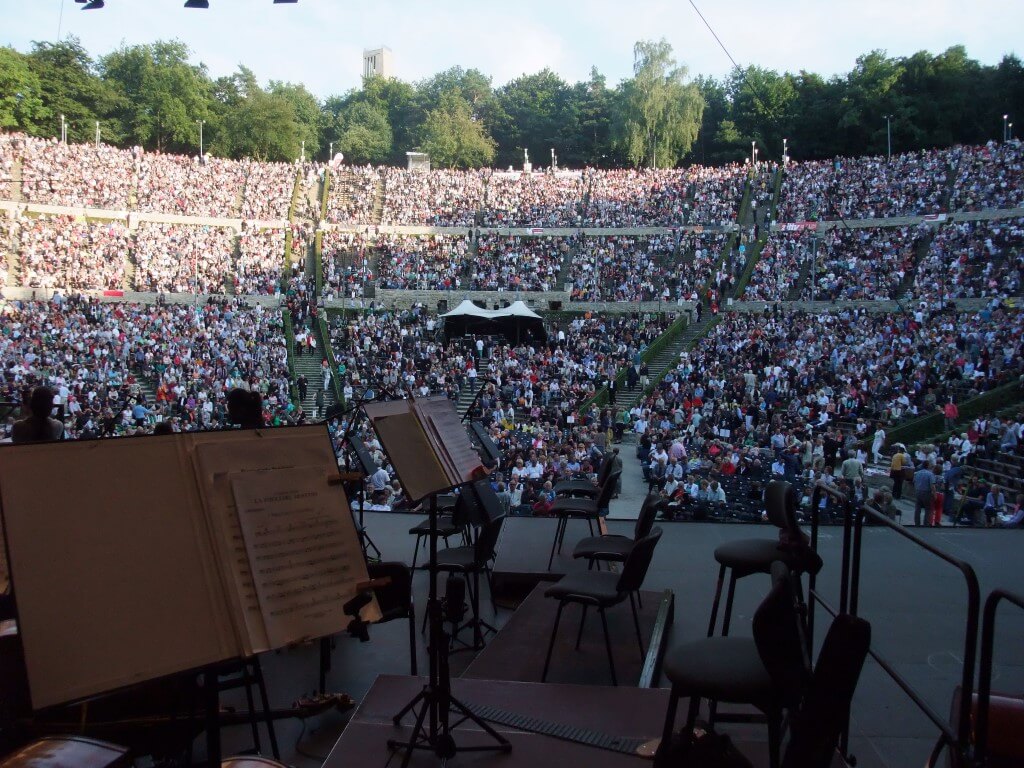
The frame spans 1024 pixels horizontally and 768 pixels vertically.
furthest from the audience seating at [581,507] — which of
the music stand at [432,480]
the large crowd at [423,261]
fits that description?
the large crowd at [423,261]

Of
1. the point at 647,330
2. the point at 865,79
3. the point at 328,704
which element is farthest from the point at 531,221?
the point at 328,704

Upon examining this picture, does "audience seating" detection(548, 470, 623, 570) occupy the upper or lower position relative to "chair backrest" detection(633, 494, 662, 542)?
lower

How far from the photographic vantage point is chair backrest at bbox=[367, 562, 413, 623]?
3594 mm

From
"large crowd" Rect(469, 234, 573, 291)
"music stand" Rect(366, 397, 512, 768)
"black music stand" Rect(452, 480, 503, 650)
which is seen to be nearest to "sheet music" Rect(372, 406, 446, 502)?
"music stand" Rect(366, 397, 512, 768)

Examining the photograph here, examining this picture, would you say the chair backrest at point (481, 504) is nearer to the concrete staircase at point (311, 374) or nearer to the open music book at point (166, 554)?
the open music book at point (166, 554)

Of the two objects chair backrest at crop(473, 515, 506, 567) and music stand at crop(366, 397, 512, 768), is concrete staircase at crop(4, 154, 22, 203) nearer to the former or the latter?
chair backrest at crop(473, 515, 506, 567)

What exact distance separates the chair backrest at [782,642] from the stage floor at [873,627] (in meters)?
0.90

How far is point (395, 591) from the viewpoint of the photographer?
12.2ft

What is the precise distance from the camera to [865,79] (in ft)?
132

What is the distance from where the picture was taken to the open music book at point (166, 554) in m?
1.28

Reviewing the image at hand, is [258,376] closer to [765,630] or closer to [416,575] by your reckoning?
[416,575]

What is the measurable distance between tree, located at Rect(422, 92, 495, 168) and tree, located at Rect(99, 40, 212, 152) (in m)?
14.5

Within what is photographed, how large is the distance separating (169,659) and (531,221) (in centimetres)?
3137

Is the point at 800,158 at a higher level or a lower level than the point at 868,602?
higher
